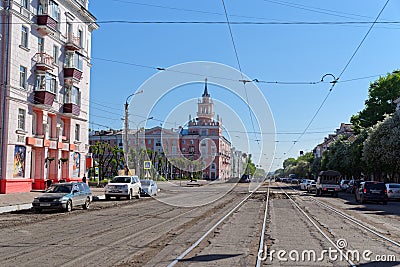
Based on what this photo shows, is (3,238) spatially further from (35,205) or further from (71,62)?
(71,62)

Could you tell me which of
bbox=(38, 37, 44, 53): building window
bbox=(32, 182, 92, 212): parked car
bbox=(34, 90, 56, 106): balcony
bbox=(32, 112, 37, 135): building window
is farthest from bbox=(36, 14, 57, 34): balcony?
bbox=(32, 182, 92, 212): parked car

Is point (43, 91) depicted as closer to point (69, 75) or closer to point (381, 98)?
point (69, 75)

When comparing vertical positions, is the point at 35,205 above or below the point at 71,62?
below

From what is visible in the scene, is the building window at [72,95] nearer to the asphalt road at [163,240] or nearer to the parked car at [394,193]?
the asphalt road at [163,240]

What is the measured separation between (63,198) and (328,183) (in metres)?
33.2

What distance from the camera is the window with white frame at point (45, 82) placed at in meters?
40.6

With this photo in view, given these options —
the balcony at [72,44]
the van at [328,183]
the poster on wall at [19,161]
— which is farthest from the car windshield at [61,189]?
the van at [328,183]

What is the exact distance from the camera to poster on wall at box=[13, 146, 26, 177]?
3716cm

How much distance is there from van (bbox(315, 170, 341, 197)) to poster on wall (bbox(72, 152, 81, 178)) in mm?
24401

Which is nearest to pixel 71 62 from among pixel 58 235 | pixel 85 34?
pixel 85 34

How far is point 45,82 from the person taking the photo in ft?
135

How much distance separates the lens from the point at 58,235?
48.6 feet

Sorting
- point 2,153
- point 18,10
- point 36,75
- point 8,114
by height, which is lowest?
point 2,153

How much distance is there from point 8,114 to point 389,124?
1410 inches
